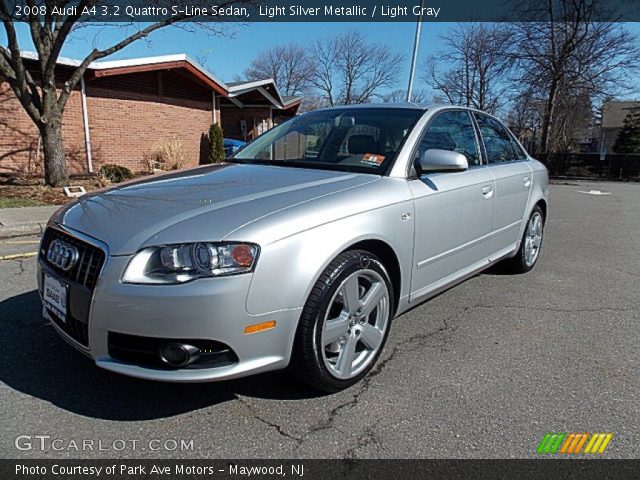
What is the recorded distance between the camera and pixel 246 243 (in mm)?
1971

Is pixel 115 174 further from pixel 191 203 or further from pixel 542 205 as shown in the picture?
pixel 191 203

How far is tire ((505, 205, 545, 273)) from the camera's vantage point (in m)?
4.62

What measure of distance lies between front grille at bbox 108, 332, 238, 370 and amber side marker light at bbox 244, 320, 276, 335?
0.12 m

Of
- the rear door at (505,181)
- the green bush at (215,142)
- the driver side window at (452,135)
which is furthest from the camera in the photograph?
the green bush at (215,142)

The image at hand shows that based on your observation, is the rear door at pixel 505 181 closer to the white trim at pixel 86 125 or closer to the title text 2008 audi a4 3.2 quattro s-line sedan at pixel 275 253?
the title text 2008 audi a4 3.2 quattro s-line sedan at pixel 275 253

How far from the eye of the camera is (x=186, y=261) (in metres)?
1.96

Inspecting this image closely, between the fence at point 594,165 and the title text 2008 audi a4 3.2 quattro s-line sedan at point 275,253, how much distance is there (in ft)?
79.5

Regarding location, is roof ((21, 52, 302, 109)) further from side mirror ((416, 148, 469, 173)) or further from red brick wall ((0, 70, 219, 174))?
side mirror ((416, 148, 469, 173))

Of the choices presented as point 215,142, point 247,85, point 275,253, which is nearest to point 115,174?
point 215,142

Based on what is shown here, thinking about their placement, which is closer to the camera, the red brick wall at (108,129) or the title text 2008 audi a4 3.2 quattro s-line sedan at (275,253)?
the title text 2008 audi a4 3.2 quattro s-line sedan at (275,253)

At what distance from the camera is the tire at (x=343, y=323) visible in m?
2.20

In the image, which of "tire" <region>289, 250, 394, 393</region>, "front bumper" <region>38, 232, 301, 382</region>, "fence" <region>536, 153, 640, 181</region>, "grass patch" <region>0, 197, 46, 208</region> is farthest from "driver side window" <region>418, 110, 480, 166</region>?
"fence" <region>536, 153, 640, 181</region>

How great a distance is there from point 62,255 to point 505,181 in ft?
11.3

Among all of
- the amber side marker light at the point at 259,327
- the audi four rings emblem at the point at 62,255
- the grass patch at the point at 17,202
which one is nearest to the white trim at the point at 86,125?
the grass patch at the point at 17,202
